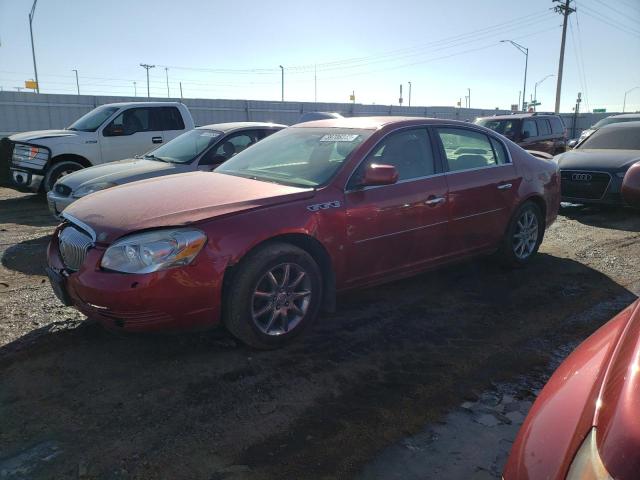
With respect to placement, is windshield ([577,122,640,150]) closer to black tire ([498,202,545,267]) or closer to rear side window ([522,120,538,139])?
rear side window ([522,120,538,139])

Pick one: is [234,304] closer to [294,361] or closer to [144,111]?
[294,361]

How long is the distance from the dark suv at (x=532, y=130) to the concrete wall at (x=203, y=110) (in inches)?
450

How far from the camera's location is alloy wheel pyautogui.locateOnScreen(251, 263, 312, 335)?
3.53 meters

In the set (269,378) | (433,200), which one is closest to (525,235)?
(433,200)

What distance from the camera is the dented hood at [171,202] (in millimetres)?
3301

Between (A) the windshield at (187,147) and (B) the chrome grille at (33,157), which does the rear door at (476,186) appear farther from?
(B) the chrome grille at (33,157)

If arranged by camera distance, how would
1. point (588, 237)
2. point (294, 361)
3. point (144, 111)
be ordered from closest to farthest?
point (294, 361)
point (588, 237)
point (144, 111)

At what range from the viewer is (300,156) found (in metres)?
4.45

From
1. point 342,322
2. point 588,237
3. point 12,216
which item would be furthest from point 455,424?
point 12,216

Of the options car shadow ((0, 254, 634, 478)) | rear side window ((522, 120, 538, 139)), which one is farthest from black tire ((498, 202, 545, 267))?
rear side window ((522, 120, 538, 139))

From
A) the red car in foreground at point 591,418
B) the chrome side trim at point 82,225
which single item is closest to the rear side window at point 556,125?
the chrome side trim at point 82,225

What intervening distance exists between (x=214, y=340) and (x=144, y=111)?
7.59 meters

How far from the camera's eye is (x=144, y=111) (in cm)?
1005

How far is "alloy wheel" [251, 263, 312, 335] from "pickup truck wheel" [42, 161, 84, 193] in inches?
279
